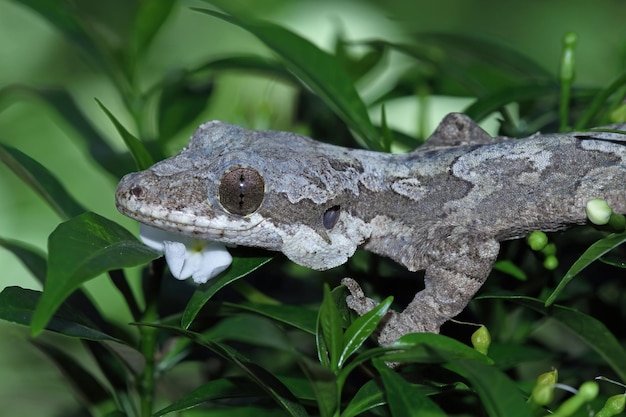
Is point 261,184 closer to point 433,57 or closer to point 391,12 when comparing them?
point 433,57

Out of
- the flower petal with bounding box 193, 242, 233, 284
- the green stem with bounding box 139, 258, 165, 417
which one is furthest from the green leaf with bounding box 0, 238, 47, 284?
the flower petal with bounding box 193, 242, 233, 284

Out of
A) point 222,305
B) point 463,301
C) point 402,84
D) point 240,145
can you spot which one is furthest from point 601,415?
point 402,84

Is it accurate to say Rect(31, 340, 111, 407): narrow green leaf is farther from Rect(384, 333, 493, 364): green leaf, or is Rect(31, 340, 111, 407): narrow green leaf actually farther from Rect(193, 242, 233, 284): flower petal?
Rect(384, 333, 493, 364): green leaf

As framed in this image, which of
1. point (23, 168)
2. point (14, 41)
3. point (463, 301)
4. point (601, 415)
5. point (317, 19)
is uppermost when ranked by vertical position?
point (14, 41)

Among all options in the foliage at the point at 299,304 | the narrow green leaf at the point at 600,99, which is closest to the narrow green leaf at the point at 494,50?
the foliage at the point at 299,304

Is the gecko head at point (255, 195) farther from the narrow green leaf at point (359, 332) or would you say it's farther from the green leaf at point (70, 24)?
the green leaf at point (70, 24)
